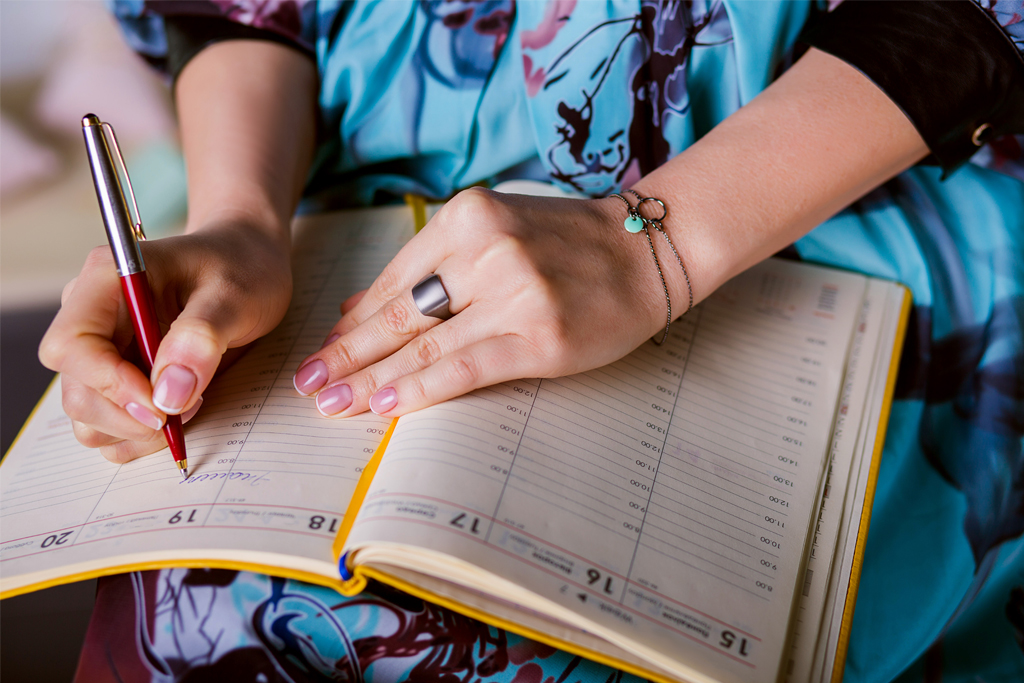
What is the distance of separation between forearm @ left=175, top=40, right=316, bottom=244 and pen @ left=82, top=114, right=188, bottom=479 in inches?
7.3

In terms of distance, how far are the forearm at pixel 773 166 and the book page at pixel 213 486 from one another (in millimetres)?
386

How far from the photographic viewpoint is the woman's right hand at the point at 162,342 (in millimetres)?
501

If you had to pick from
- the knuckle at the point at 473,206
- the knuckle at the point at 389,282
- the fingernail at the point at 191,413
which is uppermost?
the knuckle at the point at 473,206

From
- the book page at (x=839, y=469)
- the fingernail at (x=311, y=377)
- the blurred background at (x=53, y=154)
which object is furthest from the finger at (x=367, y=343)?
the blurred background at (x=53, y=154)

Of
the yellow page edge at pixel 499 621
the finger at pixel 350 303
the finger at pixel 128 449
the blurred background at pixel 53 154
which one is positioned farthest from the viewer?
the blurred background at pixel 53 154

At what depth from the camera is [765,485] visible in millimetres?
576

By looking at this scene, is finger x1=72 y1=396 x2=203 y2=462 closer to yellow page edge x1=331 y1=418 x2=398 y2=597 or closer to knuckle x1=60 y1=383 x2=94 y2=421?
knuckle x1=60 y1=383 x2=94 y2=421

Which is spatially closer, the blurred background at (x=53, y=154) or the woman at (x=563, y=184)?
the woman at (x=563, y=184)

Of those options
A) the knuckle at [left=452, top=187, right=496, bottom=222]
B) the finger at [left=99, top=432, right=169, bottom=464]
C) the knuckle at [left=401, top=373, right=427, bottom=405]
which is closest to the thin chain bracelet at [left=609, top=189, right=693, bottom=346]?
the knuckle at [left=452, top=187, right=496, bottom=222]

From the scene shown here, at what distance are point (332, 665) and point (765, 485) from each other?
0.43 m

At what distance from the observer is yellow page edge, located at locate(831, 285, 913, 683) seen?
1.66 feet

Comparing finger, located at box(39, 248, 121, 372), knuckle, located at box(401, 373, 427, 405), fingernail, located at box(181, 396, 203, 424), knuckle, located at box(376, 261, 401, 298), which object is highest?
finger, located at box(39, 248, 121, 372)

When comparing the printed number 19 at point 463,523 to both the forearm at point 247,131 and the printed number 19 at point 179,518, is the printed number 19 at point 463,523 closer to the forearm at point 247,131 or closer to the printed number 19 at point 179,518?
the printed number 19 at point 179,518

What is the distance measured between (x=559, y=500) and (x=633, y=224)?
291 mm
